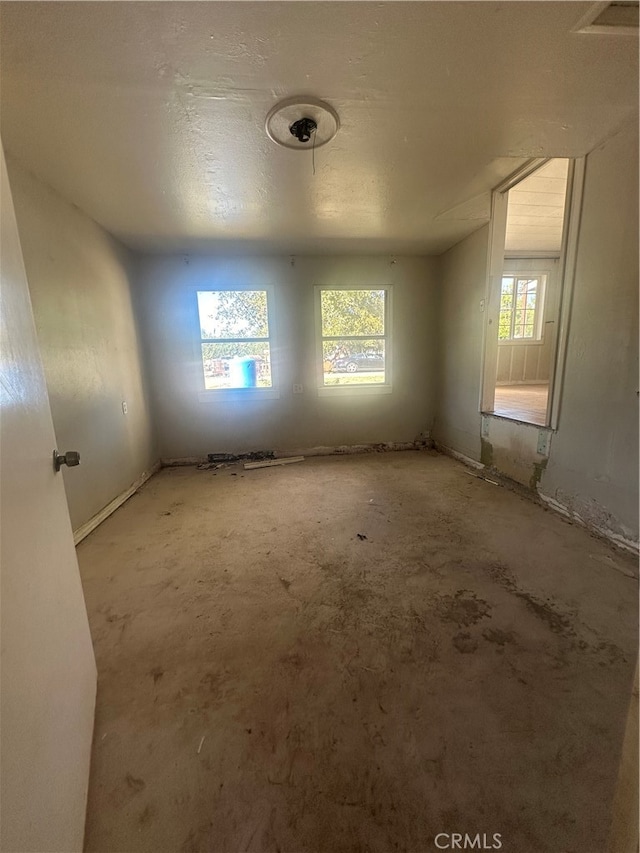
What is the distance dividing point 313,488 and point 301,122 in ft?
8.62

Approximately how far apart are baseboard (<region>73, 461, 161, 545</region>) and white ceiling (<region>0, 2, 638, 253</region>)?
222 centimetres

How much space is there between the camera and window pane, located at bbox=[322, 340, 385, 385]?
4184 millimetres

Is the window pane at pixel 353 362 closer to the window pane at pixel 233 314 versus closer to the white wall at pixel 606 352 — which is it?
the window pane at pixel 233 314

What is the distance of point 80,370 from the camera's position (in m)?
2.44

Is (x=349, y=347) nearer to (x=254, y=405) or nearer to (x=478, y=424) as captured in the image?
(x=254, y=405)

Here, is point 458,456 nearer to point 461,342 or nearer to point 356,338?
point 461,342

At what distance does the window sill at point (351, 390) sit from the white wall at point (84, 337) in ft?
7.09

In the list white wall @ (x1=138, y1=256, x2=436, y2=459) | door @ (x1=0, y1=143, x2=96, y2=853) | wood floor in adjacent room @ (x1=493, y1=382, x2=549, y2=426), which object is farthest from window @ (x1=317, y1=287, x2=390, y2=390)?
door @ (x1=0, y1=143, x2=96, y2=853)

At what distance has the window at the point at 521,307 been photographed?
5926 mm

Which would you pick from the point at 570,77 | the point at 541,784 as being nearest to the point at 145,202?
the point at 570,77

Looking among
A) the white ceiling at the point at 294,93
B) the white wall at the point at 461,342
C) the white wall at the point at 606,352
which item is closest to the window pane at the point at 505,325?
the white wall at the point at 461,342

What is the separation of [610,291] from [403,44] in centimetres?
175

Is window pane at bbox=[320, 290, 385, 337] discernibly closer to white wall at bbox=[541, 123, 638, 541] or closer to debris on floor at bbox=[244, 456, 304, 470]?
debris on floor at bbox=[244, 456, 304, 470]

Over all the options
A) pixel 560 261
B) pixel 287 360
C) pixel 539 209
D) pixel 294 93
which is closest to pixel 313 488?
pixel 287 360
